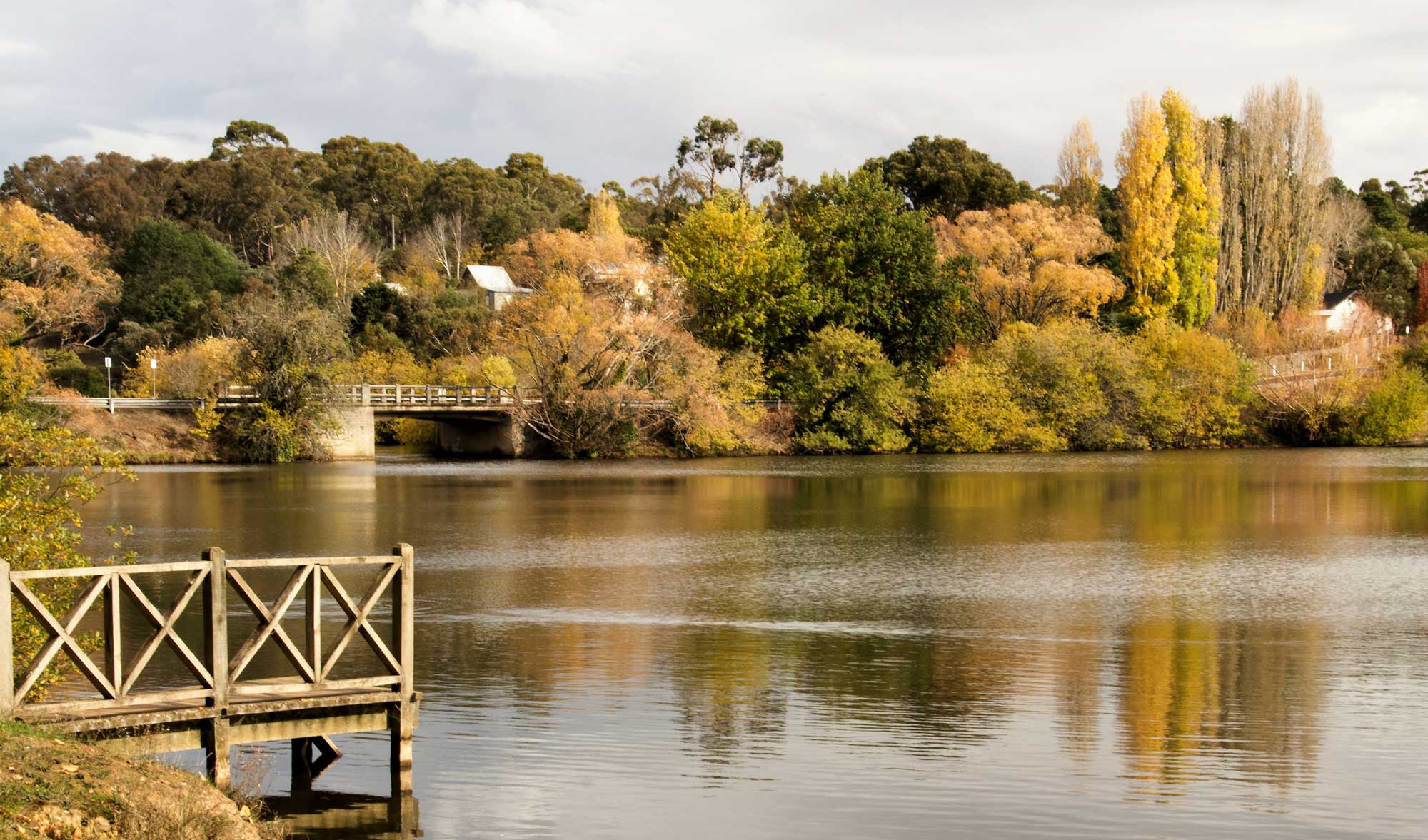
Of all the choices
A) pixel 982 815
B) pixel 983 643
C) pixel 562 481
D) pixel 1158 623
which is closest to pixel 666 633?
pixel 983 643

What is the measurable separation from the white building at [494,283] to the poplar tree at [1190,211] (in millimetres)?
47513

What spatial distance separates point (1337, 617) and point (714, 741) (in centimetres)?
1240

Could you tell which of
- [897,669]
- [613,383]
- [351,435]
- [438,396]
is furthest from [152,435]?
[897,669]

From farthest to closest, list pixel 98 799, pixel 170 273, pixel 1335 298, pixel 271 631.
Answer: pixel 1335 298
pixel 170 273
pixel 271 631
pixel 98 799

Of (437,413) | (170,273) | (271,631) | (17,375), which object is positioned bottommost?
(271,631)

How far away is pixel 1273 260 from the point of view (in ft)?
283

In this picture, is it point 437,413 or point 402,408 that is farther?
point 437,413

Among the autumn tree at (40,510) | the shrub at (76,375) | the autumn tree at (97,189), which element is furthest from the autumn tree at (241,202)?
the autumn tree at (40,510)

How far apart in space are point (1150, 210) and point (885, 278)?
18162 millimetres

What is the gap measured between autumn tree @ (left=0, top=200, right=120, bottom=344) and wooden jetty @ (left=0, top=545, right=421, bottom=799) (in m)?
73.7

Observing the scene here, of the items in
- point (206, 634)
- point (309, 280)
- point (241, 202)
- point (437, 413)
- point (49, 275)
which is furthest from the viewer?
point (241, 202)

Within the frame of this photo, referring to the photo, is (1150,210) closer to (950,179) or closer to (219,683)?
(950,179)

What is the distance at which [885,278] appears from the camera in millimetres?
73938

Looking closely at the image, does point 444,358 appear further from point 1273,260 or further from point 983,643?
point 983,643
